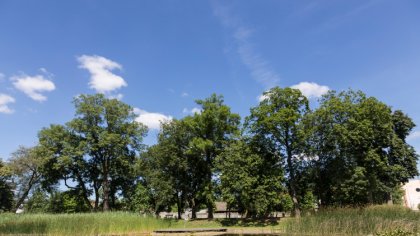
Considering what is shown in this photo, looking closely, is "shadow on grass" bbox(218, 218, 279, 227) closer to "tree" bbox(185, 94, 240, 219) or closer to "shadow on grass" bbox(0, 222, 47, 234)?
"tree" bbox(185, 94, 240, 219)

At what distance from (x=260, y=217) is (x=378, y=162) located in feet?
41.7

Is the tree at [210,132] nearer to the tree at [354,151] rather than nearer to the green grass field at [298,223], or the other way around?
the tree at [354,151]

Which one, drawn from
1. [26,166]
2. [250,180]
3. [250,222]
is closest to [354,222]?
[250,180]

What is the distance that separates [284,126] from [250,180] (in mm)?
6519

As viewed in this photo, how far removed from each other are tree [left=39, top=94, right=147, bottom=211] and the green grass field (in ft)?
69.7

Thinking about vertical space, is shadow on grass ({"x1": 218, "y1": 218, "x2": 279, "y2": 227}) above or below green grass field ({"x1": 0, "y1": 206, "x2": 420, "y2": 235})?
below

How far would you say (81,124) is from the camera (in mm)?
43188

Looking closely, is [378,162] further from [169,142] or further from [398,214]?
[169,142]

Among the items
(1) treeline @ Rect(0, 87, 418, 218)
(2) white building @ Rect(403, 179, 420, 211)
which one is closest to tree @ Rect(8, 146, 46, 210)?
(1) treeline @ Rect(0, 87, 418, 218)

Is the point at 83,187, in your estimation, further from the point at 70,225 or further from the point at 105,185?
the point at 70,225

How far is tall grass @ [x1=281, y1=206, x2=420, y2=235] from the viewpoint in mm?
14156

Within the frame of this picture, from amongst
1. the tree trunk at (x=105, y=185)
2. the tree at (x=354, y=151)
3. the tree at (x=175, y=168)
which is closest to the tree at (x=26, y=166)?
the tree trunk at (x=105, y=185)

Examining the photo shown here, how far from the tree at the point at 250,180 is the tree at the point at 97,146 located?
15164 mm

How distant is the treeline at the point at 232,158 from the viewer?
3262 centimetres
